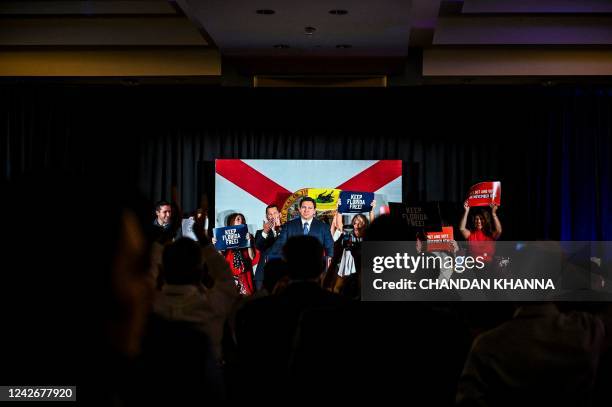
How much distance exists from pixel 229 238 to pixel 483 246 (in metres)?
2.37

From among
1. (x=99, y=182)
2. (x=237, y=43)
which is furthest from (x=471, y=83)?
(x=99, y=182)

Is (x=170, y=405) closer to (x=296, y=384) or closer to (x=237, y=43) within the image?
(x=296, y=384)

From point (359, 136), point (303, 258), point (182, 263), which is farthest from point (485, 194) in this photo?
point (182, 263)

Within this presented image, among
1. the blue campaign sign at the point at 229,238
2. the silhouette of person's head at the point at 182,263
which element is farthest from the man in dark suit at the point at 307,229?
the silhouette of person's head at the point at 182,263

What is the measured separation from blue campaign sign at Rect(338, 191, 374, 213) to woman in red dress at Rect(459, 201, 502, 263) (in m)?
0.98

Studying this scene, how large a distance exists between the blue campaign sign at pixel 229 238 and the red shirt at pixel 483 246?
2.12 m

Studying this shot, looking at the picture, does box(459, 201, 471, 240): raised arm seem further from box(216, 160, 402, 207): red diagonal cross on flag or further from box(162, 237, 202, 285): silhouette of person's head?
box(162, 237, 202, 285): silhouette of person's head

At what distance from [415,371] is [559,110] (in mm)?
6520

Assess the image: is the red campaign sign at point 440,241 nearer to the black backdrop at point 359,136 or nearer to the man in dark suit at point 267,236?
the black backdrop at point 359,136

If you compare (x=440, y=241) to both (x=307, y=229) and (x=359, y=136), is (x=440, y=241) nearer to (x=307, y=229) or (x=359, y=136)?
(x=307, y=229)

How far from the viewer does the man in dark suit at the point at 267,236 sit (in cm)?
756

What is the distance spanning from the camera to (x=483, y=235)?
23.3ft

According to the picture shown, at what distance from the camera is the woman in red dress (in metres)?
6.94

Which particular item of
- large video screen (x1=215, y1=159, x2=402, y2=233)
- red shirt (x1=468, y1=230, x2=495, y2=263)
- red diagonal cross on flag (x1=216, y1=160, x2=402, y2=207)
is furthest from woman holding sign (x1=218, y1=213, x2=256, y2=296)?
red shirt (x1=468, y1=230, x2=495, y2=263)
